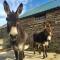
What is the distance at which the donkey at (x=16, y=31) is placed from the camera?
6.64m

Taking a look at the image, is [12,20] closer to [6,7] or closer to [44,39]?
[6,7]

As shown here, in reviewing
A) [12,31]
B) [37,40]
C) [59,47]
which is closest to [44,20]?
[59,47]

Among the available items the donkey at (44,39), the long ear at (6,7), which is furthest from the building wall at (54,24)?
the long ear at (6,7)

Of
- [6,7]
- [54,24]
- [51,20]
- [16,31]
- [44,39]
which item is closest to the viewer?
[16,31]

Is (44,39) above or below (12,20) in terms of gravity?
below

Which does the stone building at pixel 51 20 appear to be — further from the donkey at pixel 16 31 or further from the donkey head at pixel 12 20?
the donkey head at pixel 12 20

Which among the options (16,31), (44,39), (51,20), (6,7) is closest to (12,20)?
(16,31)

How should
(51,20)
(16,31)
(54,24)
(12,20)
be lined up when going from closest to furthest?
(16,31) → (12,20) → (54,24) → (51,20)

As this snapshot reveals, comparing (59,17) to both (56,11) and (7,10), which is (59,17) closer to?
(56,11)

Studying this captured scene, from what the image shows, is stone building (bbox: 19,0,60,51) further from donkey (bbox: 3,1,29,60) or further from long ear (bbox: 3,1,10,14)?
long ear (bbox: 3,1,10,14)

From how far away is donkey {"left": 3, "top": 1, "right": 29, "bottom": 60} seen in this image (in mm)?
6637

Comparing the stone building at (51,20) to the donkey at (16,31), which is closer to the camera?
the donkey at (16,31)

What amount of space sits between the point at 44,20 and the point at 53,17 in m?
1.16

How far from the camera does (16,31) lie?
657 cm
